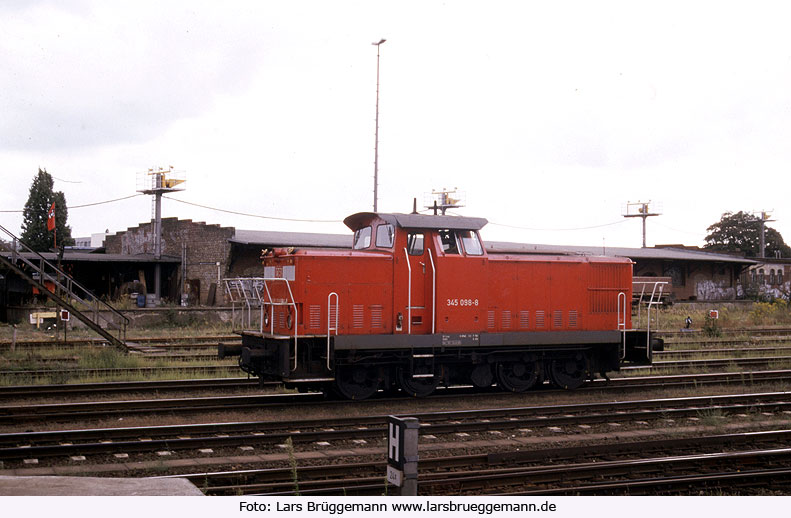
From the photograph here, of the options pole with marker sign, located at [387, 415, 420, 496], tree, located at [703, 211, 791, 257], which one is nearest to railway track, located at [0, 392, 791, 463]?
pole with marker sign, located at [387, 415, 420, 496]

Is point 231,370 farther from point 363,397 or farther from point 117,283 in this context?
point 117,283

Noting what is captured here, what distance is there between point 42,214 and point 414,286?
47.9m

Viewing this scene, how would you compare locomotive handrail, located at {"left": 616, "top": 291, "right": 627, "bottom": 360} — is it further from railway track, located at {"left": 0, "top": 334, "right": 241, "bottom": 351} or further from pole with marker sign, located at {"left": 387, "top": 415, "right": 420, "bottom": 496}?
railway track, located at {"left": 0, "top": 334, "right": 241, "bottom": 351}

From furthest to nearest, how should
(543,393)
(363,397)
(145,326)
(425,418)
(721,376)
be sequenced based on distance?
(145,326) → (721,376) → (543,393) → (363,397) → (425,418)

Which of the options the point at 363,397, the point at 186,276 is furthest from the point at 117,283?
the point at 363,397

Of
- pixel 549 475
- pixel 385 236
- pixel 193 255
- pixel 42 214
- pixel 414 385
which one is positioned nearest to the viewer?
pixel 549 475

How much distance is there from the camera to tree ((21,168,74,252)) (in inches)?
2014

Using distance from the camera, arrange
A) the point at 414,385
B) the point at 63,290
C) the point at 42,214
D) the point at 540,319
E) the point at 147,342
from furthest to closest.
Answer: the point at 42,214, the point at 63,290, the point at 147,342, the point at 540,319, the point at 414,385

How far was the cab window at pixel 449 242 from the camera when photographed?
12.5 meters

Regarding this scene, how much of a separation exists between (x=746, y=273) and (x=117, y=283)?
42953 mm

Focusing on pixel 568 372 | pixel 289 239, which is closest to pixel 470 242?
pixel 568 372

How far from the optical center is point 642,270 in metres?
41.6

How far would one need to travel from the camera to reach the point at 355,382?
12.2m

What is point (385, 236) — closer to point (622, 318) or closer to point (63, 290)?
point (622, 318)
